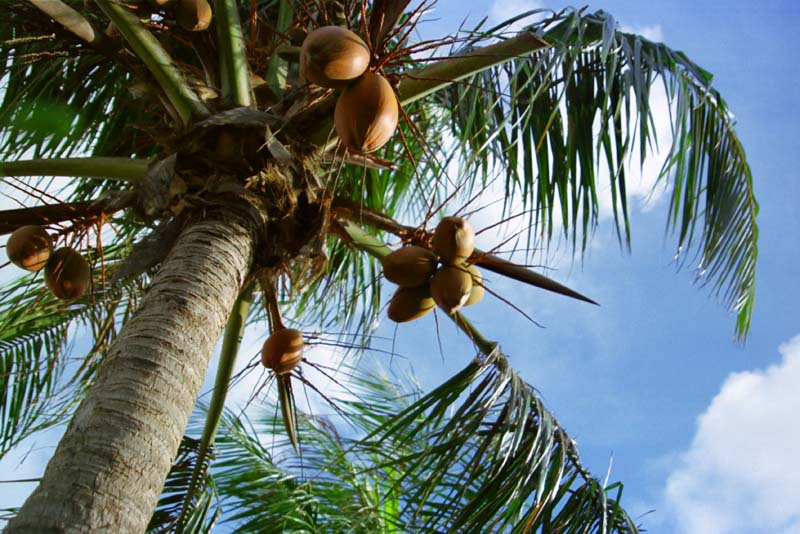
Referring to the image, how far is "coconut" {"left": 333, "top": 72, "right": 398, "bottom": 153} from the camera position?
1881 millimetres

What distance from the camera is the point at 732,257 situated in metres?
3.56

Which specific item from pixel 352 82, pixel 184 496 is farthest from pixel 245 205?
pixel 184 496

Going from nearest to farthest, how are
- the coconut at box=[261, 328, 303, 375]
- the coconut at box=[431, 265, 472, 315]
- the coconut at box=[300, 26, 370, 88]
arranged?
the coconut at box=[300, 26, 370, 88]
the coconut at box=[431, 265, 472, 315]
the coconut at box=[261, 328, 303, 375]

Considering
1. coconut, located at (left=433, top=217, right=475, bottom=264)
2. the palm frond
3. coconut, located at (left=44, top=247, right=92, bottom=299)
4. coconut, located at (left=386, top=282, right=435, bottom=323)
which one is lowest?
coconut, located at (left=44, top=247, right=92, bottom=299)

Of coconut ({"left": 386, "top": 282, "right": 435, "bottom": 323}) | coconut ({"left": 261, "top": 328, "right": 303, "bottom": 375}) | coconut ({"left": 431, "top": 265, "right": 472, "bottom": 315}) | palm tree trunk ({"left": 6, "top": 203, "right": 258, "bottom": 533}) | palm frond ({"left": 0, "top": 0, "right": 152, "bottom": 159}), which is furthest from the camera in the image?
palm frond ({"left": 0, "top": 0, "right": 152, "bottom": 159})

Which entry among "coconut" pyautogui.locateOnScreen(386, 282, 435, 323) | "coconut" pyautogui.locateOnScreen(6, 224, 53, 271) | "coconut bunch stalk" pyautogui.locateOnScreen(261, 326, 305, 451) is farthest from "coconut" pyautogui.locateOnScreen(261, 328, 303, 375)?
"coconut" pyautogui.locateOnScreen(6, 224, 53, 271)

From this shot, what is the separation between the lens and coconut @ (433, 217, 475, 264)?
2371mm

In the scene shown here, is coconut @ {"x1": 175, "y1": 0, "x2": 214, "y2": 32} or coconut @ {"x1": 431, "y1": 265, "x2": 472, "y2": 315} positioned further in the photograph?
coconut @ {"x1": 175, "y1": 0, "x2": 214, "y2": 32}

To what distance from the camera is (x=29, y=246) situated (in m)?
2.46

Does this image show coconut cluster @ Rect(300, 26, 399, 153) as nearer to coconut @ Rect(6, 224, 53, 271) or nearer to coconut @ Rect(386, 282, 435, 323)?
coconut @ Rect(386, 282, 435, 323)

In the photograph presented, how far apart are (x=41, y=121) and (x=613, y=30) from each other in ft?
8.23

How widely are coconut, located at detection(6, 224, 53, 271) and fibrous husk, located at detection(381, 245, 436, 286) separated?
1090 mm

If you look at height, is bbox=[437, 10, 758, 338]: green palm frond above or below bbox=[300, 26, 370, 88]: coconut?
above

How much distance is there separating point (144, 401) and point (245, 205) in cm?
79
